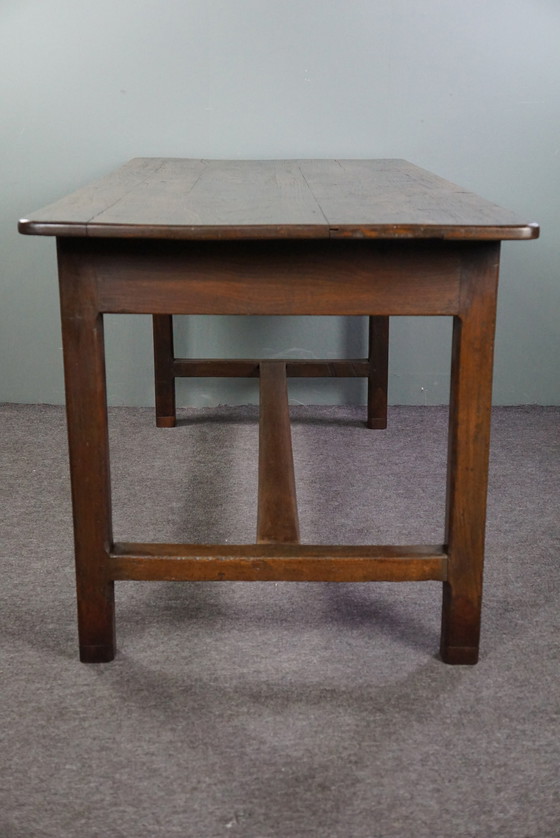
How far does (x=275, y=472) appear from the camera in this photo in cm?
198

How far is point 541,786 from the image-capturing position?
51.4 inches

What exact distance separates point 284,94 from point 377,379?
37.9 inches

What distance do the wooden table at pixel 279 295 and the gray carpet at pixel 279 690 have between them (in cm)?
13

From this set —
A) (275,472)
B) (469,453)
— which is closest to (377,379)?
(275,472)

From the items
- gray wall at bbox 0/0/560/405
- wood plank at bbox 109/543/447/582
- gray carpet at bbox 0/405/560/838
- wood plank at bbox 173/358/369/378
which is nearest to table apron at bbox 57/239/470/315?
wood plank at bbox 109/543/447/582

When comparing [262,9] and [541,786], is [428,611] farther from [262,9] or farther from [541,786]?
[262,9]

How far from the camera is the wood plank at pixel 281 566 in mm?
1618

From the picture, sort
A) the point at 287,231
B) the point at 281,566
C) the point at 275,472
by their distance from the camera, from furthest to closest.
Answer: the point at 275,472
the point at 281,566
the point at 287,231

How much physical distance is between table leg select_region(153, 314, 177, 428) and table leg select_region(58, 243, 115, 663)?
1426 millimetres

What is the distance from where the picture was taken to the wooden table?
1.43 metres

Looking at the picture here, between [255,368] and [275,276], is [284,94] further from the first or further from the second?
[275,276]

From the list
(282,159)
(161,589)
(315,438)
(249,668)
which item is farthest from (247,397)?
(249,668)

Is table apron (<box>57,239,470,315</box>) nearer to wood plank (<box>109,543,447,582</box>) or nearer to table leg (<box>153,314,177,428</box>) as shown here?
wood plank (<box>109,543,447,582</box>)

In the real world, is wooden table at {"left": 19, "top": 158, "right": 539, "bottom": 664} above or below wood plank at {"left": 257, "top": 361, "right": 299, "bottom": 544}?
above
